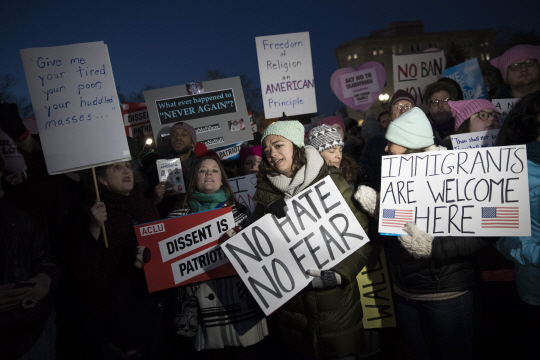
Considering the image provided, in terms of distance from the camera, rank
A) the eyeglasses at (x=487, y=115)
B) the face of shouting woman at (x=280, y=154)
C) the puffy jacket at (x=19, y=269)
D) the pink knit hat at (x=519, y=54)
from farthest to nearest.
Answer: the pink knit hat at (x=519, y=54) → the eyeglasses at (x=487, y=115) → the face of shouting woman at (x=280, y=154) → the puffy jacket at (x=19, y=269)

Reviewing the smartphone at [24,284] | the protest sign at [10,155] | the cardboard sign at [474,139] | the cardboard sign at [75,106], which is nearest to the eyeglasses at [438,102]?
the cardboard sign at [474,139]

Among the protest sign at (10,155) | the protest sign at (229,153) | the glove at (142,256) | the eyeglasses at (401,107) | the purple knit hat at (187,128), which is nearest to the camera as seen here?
the glove at (142,256)

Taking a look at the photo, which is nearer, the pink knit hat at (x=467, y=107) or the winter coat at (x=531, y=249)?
the winter coat at (x=531, y=249)

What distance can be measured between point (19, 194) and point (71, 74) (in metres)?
1.22

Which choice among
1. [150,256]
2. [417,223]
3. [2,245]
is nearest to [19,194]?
[2,245]

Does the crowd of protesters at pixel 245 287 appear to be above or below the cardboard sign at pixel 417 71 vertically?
below

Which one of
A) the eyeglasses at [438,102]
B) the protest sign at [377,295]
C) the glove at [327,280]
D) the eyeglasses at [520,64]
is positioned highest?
the eyeglasses at [520,64]

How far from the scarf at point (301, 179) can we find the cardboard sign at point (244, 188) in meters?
1.91

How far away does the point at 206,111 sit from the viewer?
5.33 m

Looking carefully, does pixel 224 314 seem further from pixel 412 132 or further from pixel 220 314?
pixel 412 132

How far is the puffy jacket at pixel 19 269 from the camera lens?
85.7 inches

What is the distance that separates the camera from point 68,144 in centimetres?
291

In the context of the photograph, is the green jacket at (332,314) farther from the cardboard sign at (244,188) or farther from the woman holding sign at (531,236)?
the cardboard sign at (244,188)

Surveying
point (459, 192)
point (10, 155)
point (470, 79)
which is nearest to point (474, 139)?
point (459, 192)
